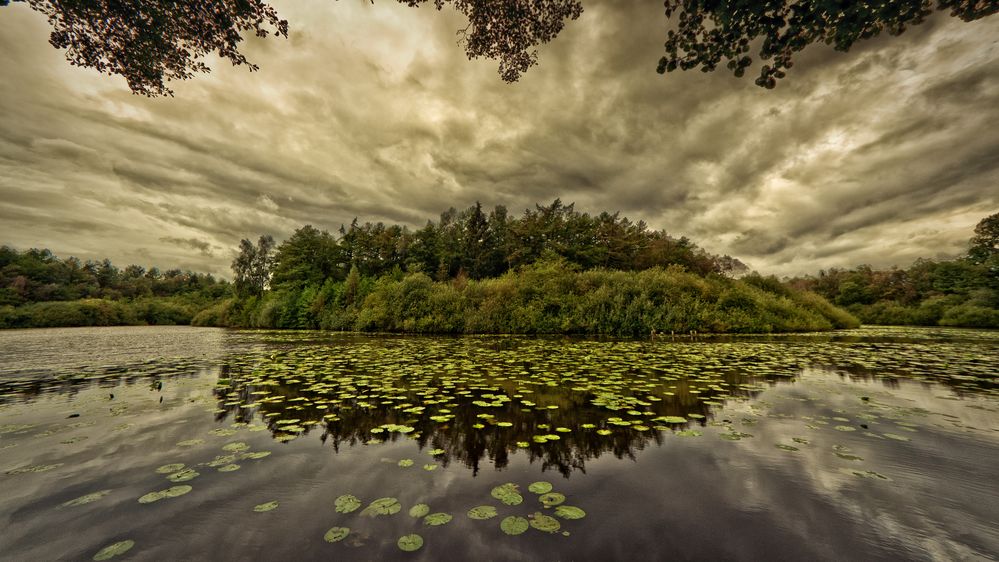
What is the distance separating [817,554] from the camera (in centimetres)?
208

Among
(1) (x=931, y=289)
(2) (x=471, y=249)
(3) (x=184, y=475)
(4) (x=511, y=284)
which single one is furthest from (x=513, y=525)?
(1) (x=931, y=289)

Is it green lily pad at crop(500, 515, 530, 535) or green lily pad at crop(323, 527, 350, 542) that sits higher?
green lily pad at crop(500, 515, 530, 535)

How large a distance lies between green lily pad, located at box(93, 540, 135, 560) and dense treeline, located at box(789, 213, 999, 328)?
53.6 m

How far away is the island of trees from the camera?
2252 centimetres

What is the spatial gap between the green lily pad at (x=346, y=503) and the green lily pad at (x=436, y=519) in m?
0.62

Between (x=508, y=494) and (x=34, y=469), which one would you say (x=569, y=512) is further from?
(x=34, y=469)

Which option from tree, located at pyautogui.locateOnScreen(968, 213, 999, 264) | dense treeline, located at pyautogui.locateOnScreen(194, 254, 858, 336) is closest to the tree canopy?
dense treeline, located at pyautogui.locateOnScreen(194, 254, 858, 336)

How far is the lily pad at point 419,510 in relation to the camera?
2540mm

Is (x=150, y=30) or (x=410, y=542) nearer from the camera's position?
(x=410, y=542)

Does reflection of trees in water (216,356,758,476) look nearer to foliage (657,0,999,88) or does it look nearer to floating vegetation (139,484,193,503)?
floating vegetation (139,484,193,503)

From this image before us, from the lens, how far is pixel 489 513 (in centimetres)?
255

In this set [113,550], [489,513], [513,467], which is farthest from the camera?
[513,467]

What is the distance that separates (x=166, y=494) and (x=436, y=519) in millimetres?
2411

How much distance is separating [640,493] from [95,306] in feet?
225
